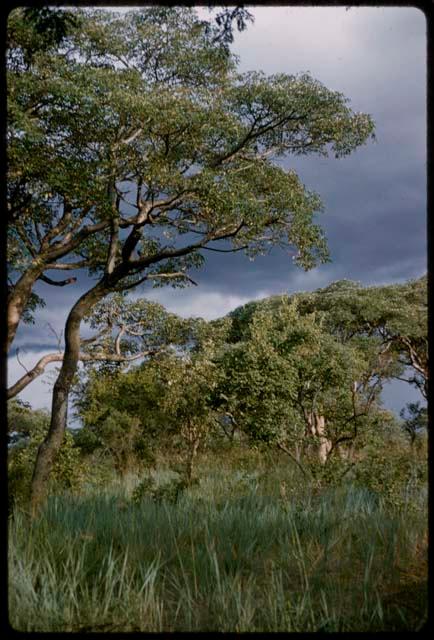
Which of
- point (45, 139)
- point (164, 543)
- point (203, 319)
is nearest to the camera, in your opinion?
point (164, 543)

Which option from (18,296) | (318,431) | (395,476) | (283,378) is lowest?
(395,476)

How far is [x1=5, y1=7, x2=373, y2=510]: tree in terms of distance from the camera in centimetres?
1216

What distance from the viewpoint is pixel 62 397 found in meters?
13.4

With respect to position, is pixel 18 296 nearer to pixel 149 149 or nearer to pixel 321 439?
pixel 149 149

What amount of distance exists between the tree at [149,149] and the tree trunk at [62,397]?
3 centimetres

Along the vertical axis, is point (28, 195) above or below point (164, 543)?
above

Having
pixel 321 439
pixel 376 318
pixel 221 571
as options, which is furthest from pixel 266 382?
pixel 376 318

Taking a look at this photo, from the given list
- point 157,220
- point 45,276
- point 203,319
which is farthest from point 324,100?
point 45,276

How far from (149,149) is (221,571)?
1065 cm

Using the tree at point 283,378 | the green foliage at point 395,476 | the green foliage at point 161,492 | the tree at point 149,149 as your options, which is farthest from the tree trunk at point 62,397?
the green foliage at point 395,476

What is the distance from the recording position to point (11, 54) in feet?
41.8

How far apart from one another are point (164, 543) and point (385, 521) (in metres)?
2.25

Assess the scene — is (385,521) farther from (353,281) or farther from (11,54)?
(353,281)

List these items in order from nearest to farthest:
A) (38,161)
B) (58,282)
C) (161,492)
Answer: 1. (161,492)
2. (38,161)
3. (58,282)
